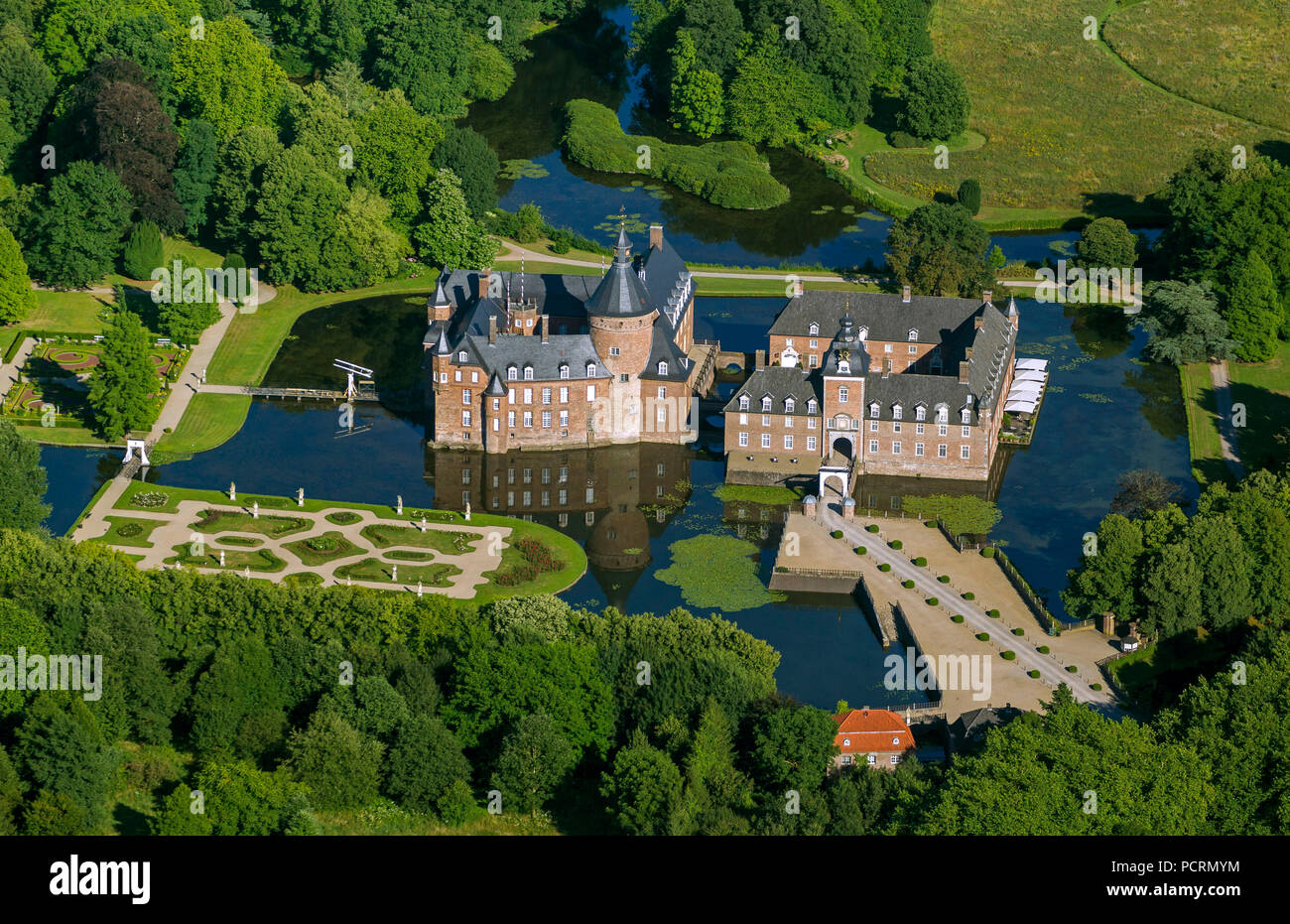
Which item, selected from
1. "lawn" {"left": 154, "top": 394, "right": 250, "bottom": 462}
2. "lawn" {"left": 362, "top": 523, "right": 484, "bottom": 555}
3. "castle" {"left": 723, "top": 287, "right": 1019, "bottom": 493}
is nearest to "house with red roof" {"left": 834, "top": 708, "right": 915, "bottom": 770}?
"castle" {"left": 723, "top": 287, "right": 1019, "bottom": 493}

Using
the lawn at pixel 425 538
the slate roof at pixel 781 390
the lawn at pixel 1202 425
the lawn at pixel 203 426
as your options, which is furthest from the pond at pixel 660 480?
the slate roof at pixel 781 390

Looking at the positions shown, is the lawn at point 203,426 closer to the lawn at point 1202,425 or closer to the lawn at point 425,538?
the lawn at point 425,538

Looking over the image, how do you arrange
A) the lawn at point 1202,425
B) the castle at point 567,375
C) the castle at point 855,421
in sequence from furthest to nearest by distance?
the castle at point 567,375, the lawn at point 1202,425, the castle at point 855,421

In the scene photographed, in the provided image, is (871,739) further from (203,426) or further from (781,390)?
(203,426)

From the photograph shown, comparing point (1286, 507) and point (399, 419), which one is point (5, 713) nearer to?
point (399, 419)

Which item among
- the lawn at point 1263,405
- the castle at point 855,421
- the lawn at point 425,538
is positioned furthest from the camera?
the lawn at point 1263,405

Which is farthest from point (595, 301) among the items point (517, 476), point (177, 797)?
point (177, 797)
